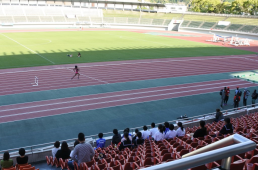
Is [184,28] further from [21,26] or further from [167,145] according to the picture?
[167,145]

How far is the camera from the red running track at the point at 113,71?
910 inches

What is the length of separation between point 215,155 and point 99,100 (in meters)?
17.6

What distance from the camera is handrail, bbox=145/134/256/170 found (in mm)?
1734

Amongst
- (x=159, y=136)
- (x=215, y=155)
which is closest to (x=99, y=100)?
(x=159, y=136)

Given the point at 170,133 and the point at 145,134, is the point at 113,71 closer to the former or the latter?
the point at 145,134

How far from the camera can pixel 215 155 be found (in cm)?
181

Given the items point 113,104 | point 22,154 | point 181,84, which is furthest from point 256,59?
point 22,154

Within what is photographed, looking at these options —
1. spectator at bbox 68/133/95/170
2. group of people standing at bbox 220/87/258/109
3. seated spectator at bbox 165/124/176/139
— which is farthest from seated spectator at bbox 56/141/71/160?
group of people standing at bbox 220/87/258/109

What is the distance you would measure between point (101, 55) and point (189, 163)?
120 feet

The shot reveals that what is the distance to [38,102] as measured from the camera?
18.5 metres

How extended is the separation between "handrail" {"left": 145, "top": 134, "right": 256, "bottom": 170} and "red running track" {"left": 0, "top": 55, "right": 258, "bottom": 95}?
2091 centimetres

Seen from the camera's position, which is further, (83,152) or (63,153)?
(63,153)

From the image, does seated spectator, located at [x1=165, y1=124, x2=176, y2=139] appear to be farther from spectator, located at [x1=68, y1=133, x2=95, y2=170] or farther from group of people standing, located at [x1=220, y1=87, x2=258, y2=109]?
group of people standing, located at [x1=220, y1=87, x2=258, y2=109]

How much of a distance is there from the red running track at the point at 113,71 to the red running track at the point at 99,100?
3.57 metres
